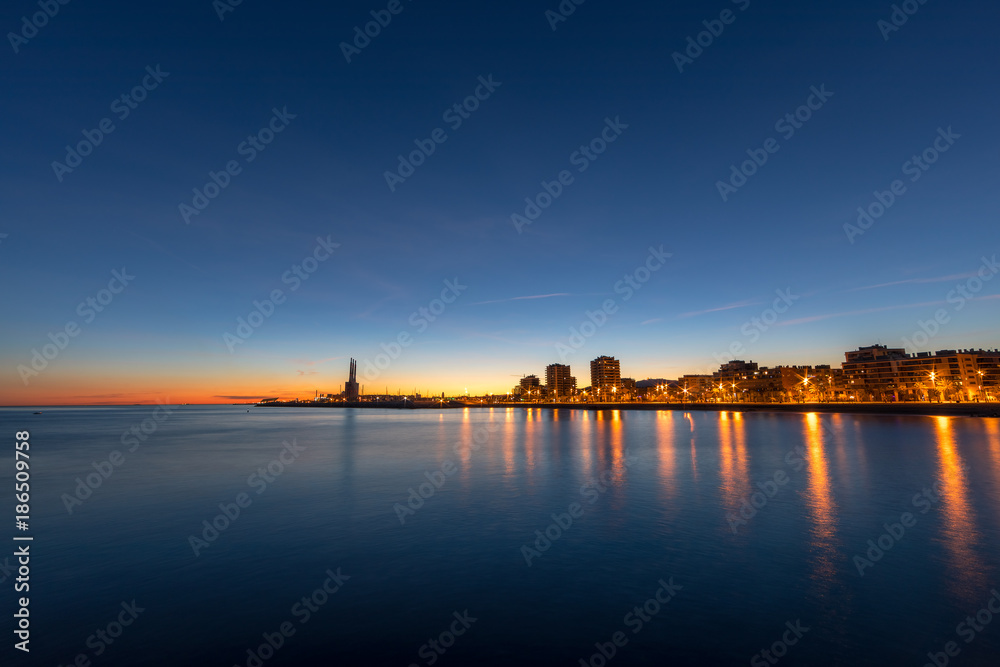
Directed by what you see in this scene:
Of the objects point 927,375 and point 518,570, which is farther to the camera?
point 927,375

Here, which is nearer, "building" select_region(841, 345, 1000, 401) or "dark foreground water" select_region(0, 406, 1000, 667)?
"dark foreground water" select_region(0, 406, 1000, 667)

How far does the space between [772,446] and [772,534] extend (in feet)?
123

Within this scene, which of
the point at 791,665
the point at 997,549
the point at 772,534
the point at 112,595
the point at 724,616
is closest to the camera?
the point at 791,665

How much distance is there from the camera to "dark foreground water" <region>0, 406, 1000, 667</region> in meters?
10.1

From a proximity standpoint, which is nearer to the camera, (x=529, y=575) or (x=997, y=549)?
(x=529, y=575)

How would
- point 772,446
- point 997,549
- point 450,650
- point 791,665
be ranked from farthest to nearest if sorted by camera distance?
point 772,446 < point 997,549 < point 450,650 < point 791,665

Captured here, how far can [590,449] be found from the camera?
5056cm

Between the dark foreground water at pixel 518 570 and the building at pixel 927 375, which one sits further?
the building at pixel 927 375

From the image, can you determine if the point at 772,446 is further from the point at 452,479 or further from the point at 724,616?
the point at 724,616

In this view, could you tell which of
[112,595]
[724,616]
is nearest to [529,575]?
[724,616]

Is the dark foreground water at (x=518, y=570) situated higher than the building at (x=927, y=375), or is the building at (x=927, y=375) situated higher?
the building at (x=927, y=375)

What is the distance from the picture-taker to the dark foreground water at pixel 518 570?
1007cm

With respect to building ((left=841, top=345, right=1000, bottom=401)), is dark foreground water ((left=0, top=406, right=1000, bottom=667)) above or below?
below

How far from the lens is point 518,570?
48.1ft
